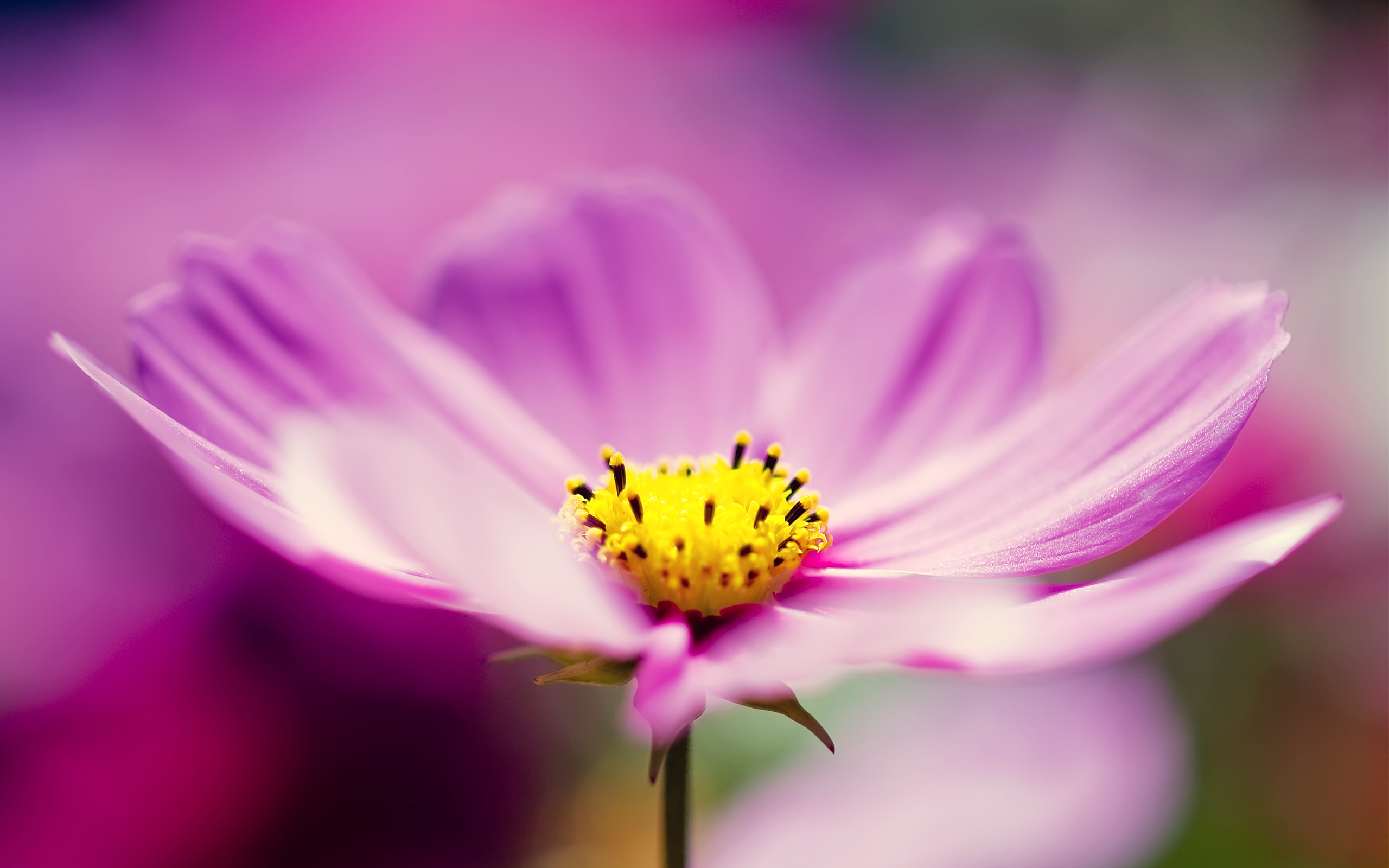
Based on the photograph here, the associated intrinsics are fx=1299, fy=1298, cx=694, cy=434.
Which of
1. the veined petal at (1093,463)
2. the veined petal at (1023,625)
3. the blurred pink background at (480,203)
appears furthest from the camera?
the blurred pink background at (480,203)

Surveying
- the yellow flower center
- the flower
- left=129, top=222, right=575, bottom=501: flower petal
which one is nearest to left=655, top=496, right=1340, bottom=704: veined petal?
the flower

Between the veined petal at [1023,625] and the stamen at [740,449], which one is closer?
the veined petal at [1023,625]

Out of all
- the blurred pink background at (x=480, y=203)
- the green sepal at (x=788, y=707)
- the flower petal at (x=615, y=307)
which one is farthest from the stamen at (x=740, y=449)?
the green sepal at (x=788, y=707)

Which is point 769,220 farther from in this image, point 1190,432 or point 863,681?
point 1190,432

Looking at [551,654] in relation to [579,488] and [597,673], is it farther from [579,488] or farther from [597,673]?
[579,488]

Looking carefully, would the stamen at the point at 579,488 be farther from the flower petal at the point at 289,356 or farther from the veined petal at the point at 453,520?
the veined petal at the point at 453,520

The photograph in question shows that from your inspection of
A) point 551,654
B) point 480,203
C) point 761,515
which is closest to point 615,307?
point 761,515
